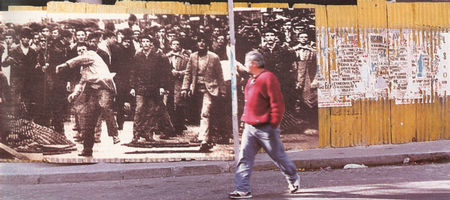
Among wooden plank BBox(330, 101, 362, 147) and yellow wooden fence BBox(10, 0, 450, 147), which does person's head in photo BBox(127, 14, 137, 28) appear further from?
wooden plank BBox(330, 101, 362, 147)

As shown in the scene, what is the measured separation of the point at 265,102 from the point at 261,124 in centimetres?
26

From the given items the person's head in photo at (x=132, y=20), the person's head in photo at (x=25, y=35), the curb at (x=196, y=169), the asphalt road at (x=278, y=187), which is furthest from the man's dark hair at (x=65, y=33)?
the asphalt road at (x=278, y=187)

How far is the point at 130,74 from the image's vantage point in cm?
908

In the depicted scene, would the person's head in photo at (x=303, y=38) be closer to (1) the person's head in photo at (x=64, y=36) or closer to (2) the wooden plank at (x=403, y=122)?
(2) the wooden plank at (x=403, y=122)

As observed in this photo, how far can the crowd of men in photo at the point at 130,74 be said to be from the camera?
8.88 m

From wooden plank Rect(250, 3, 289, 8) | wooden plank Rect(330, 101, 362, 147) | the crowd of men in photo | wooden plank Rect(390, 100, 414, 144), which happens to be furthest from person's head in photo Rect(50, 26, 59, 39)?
wooden plank Rect(390, 100, 414, 144)

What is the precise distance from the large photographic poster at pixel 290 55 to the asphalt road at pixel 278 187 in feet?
5.34

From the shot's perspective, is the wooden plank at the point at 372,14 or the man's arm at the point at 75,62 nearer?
the man's arm at the point at 75,62

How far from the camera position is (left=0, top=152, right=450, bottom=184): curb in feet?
25.6

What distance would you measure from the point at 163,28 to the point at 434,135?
600cm

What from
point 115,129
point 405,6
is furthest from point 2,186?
point 405,6

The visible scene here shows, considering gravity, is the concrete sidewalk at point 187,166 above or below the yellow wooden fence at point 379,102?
below

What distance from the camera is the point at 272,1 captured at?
33.8 feet

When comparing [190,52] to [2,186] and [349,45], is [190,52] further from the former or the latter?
[2,186]
